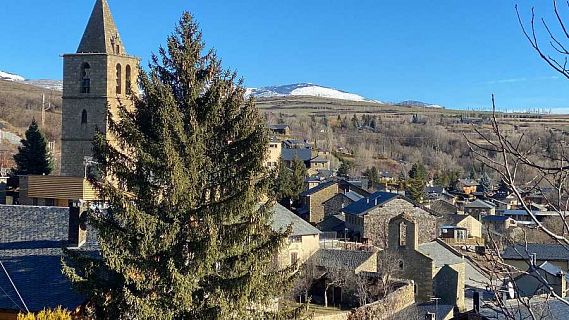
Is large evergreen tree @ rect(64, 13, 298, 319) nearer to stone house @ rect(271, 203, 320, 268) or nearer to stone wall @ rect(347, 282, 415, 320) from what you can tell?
stone wall @ rect(347, 282, 415, 320)

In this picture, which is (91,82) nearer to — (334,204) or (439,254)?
(439,254)

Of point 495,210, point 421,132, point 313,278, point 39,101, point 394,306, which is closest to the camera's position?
point 394,306

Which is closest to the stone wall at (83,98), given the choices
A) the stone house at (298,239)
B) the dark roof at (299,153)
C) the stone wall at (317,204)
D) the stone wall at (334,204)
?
the stone house at (298,239)

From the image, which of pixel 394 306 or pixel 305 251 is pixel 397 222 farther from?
pixel 394 306

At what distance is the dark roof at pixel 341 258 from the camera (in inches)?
1257

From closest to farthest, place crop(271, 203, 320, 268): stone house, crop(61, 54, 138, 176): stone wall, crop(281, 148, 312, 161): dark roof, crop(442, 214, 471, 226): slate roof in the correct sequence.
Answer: crop(61, 54, 138, 176): stone wall, crop(271, 203, 320, 268): stone house, crop(442, 214, 471, 226): slate roof, crop(281, 148, 312, 161): dark roof

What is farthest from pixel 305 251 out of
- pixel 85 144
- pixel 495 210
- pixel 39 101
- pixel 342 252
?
pixel 39 101

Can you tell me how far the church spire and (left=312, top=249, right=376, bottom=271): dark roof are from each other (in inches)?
568

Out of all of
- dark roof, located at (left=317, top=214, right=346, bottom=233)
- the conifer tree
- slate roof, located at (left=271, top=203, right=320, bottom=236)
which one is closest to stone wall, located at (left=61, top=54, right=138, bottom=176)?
slate roof, located at (left=271, top=203, right=320, bottom=236)

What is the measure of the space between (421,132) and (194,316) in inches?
6505

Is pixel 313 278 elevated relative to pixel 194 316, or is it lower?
lower

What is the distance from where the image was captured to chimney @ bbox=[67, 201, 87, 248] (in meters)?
17.4

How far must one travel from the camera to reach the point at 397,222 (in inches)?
1390

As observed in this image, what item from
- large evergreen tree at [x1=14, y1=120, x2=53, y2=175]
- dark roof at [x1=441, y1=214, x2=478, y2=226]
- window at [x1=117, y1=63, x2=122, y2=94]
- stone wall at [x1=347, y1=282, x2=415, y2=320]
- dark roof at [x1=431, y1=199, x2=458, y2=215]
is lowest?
stone wall at [x1=347, y1=282, x2=415, y2=320]
